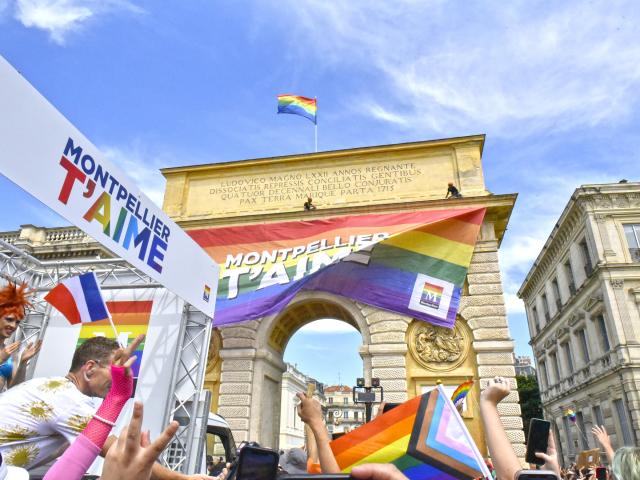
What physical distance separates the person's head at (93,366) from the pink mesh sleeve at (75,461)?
128 cm

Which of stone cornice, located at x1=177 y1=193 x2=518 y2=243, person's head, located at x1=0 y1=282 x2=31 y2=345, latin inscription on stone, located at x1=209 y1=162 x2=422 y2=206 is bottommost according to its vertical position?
person's head, located at x1=0 y1=282 x2=31 y2=345

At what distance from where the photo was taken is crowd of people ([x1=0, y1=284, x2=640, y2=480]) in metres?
1.50

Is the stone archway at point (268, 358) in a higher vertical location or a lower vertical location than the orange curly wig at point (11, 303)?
higher

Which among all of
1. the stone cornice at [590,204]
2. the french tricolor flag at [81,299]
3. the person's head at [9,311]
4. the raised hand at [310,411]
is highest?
the stone cornice at [590,204]

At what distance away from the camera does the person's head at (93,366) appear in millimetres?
3203

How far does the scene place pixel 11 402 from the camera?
2.68 m

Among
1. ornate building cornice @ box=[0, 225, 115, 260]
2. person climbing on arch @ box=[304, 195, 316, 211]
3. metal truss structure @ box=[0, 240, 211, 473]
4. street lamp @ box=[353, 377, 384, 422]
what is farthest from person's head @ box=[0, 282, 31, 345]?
ornate building cornice @ box=[0, 225, 115, 260]

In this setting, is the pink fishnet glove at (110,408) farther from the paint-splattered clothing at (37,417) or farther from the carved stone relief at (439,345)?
the carved stone relief at (439,345)

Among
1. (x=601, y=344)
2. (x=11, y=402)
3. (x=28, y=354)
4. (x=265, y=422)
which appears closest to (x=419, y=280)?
(x=265, y=422)

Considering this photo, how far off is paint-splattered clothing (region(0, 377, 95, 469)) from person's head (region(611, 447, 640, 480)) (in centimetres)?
313

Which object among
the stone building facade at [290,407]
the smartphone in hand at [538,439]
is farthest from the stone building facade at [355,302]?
the stone building facade at [290,407]

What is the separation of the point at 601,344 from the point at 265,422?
830 inches

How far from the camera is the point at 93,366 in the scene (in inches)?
126

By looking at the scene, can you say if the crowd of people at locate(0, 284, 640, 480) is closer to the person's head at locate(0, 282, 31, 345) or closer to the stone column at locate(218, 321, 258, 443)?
the person's head at locate(0, 282, 31, 345)
